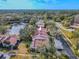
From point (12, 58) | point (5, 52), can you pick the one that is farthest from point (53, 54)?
point (5, 52)

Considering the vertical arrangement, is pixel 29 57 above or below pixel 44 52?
below

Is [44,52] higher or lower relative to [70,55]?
higher

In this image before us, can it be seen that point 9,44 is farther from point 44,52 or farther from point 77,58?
point 77,58

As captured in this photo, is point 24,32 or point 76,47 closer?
point 76,47

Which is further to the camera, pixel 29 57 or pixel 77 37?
pixel 77 37

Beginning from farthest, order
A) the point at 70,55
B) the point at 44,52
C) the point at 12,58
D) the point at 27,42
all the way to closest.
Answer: the point at 27,42
the point at 70,55
the point at 12,58
the point at 44,52

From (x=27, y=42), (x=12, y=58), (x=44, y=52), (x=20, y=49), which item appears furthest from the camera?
(x=27, y=42)

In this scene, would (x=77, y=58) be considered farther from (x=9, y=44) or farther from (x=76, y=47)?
(x=9, y=44)

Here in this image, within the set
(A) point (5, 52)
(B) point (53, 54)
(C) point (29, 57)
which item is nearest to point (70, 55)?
(B) point (53, 54)

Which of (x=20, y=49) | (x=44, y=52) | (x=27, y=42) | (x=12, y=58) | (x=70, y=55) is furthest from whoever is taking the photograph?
(x=27, y=42)
